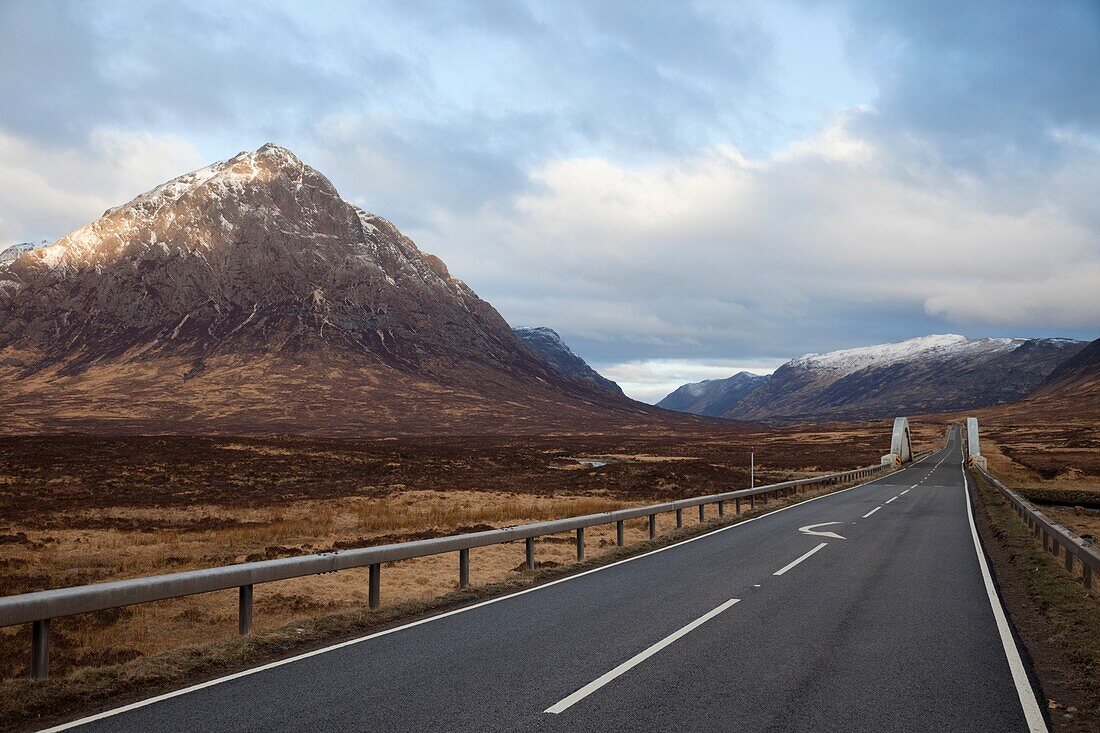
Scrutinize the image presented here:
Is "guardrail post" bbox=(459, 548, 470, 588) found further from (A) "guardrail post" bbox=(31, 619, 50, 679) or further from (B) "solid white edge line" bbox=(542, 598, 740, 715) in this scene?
(A) "guardrail post" bbox=(31, 619, 50, 679)

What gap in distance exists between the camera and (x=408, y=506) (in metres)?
30.4

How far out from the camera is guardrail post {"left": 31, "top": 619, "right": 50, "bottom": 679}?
22.9ft

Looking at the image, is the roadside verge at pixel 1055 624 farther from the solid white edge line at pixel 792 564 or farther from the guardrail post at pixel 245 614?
the guardrail post at pixel 245 614

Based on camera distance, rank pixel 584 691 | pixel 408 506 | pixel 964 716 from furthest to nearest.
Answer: pixel 408 506
pixel 584 691
pixel 964 716

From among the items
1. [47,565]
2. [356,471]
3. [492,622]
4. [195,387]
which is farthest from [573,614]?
[195,387]

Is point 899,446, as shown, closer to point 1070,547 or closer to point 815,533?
point 815,533

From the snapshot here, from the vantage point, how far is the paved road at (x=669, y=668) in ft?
19.8

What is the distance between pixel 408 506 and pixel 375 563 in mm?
19975

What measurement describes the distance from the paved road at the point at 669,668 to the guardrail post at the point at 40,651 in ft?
4.60

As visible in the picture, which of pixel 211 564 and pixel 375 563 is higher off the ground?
pixel 375 563

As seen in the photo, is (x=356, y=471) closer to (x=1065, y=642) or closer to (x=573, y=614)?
(x=573, y=614)

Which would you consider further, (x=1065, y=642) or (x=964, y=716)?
(x=1065, y=642)

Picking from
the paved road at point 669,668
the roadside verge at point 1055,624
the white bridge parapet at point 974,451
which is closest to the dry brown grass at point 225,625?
the paved road at point 669,668

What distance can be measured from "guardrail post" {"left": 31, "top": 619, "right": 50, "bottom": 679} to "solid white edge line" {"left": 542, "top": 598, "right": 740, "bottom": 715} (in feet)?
15.2
